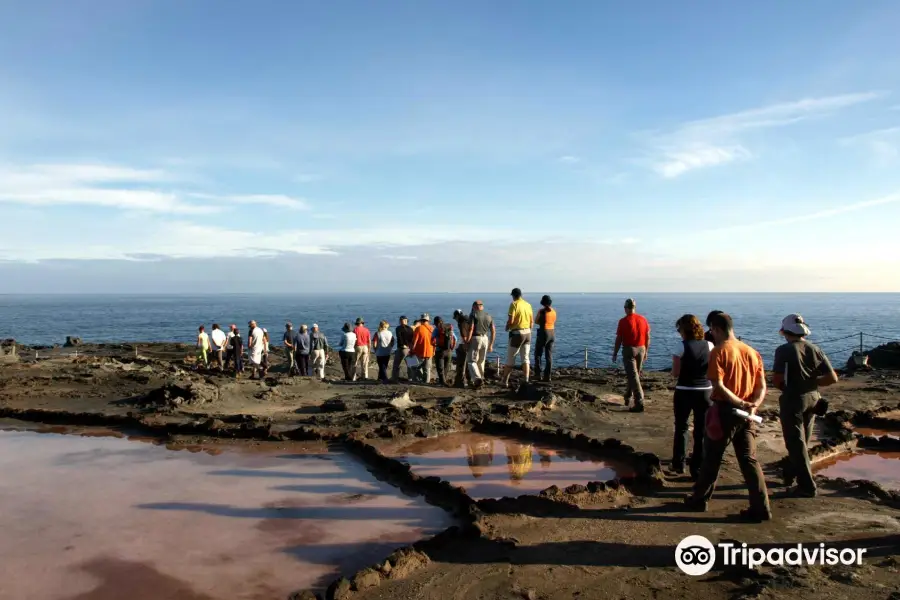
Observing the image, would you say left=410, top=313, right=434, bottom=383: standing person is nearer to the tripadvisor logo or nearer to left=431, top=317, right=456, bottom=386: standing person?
left=431, top=317, right=456, bottom=386: standing person

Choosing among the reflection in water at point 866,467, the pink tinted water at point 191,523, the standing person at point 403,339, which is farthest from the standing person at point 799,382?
the standing person at point 403,339

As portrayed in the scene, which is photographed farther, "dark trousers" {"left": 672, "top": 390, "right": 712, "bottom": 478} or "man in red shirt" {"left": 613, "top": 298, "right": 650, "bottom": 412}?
"man in red shirt" {"left": 613, "top": 298, "right": 650, "bottom": 412}

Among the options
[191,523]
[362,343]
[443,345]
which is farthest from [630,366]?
[362,343]

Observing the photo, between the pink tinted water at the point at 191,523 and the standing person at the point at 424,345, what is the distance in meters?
6.41

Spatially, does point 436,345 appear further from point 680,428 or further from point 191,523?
point 191,523

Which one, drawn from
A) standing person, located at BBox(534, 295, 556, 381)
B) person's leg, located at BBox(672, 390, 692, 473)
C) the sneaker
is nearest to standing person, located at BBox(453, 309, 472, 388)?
standing person, located at BBox(534, 295, 556, 381)

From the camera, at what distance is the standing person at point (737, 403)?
19.0 feet

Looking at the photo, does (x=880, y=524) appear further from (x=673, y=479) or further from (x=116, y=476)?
(x=116, y=476)

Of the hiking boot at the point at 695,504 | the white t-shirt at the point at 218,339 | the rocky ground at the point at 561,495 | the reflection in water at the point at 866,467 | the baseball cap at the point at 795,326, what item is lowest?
the reflection in water at the point at 866,467

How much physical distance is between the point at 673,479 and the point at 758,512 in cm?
149

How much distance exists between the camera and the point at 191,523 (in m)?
6.43

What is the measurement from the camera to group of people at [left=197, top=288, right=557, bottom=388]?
13.7m

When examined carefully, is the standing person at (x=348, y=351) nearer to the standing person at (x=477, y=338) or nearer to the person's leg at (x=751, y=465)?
the standing person at (x=477, y=338)

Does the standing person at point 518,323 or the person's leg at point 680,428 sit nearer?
the person's leg at point 680,428
